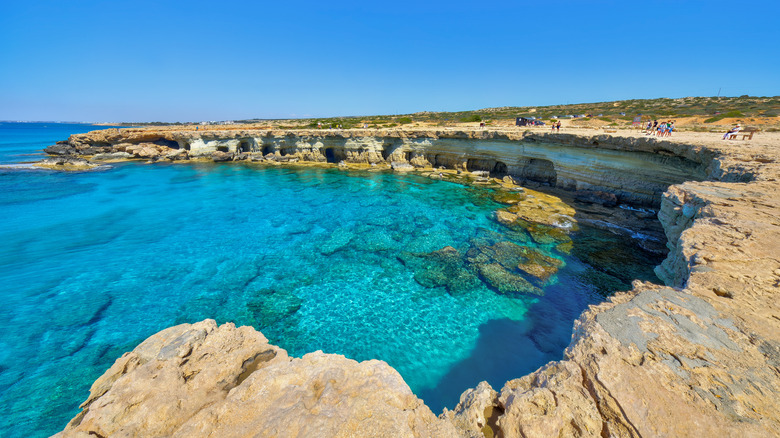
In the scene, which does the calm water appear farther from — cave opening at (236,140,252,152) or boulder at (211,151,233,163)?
cave opening at (236,140,252,152)

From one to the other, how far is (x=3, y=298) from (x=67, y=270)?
5.63 ft

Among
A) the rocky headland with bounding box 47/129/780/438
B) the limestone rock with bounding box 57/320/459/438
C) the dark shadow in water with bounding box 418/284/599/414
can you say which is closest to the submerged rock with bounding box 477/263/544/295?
the dark shadow in water with bounding box 418/284/599/414

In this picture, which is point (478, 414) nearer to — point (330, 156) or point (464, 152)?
point (464, 152)

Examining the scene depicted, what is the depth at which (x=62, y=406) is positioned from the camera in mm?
5562

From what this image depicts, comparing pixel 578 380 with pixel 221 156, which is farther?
pixel 221 156

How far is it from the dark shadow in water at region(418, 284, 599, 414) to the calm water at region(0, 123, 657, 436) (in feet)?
0.10

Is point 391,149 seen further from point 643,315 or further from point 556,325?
point 643,315

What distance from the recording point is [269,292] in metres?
9.05

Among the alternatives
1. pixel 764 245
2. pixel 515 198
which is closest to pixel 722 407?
pixel 764 245

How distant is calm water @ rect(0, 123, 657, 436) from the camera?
6539 mm

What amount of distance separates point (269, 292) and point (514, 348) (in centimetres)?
724

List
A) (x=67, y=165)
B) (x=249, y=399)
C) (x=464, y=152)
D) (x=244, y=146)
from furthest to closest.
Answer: (x=244, y=146), (x=67, y=165), (x=464, y=152), (x=249, y=399)

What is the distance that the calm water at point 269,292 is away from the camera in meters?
6.54

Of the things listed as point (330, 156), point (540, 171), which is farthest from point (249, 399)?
point (330, 156)
